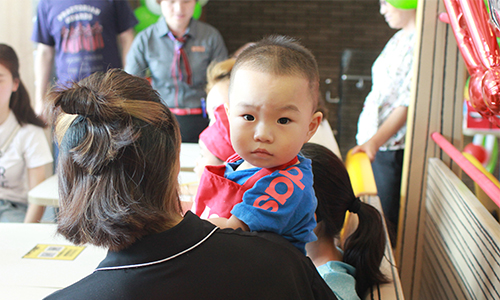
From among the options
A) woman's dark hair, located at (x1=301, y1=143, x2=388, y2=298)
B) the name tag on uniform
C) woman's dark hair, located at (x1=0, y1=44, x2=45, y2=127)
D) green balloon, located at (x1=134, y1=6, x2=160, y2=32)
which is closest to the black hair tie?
woman's dark hair, located at (x1=301, y1=143, x2=388, y2=298)

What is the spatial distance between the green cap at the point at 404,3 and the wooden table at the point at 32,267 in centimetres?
172

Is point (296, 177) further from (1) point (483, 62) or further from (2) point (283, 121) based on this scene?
(1) point (483, 62)

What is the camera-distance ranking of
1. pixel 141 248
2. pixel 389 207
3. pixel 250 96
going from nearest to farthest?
pixel 141 248
pixel 250 96
pixel 389 207

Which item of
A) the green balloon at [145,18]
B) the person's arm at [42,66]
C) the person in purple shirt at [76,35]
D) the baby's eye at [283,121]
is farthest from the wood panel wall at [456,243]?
the green balloon at [145,18]

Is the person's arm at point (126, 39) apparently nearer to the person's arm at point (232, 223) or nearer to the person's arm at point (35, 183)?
the person's arm at point (35, 183)

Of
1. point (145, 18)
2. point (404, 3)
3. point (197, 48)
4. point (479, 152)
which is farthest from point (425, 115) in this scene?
point (479, 152)

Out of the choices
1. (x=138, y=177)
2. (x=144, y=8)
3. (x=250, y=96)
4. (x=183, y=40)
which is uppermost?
(x=144, y=8)

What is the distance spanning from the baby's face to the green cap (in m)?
1.41

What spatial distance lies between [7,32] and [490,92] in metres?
2.86

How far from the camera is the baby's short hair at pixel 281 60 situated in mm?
858

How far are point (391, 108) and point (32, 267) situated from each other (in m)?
1.77

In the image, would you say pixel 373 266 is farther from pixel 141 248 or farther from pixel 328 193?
pixel 141 248

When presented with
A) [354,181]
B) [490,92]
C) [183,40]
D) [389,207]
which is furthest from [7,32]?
[490,92]

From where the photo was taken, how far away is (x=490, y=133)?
4668mm
